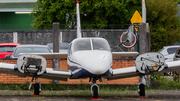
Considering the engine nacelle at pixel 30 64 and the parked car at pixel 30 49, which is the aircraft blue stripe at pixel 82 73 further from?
the parked car at pixel 30 49

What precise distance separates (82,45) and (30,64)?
1.95 metres

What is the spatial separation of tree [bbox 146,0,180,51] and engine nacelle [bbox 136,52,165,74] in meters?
24.6

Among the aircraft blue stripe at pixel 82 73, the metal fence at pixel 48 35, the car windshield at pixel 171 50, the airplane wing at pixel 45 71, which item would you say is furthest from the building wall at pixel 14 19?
the aircraft blue stripe at pixel 82 73

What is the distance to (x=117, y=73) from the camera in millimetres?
11398

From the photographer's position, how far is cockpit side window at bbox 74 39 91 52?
1127cm

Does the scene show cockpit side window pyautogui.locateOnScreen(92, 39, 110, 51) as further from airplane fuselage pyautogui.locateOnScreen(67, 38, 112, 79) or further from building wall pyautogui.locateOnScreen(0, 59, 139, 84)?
building wall pyautogui.locateOnScreen(0, 59, 139, 84)

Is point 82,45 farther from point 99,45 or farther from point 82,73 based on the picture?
point 82,73

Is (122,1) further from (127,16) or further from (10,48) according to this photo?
(10,48)

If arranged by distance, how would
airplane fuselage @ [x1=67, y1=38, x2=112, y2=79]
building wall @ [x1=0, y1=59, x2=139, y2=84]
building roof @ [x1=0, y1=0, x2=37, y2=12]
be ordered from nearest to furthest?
airplane fuselage @ [x1=67, y1=38, x2=112, y2=79]
building wall @ [x1=0, y1=59, x2=139, y2=84]
building roof @ [x1=0, y1=0, x2=37, y2=12]

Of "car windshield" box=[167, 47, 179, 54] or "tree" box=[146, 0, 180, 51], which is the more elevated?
"tree" box=[146, 0, 180, 51]

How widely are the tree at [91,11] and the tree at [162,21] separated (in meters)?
3.02

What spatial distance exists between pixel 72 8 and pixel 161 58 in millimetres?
22520

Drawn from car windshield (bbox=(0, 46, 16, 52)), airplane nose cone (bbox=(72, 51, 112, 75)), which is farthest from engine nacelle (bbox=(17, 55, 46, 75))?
car windshield (bbox=(0, 46, 16, 52))

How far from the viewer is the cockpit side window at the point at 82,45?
11.3m
